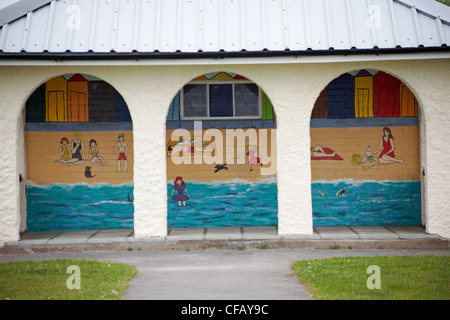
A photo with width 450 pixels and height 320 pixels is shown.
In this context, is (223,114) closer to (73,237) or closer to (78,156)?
(78,156)

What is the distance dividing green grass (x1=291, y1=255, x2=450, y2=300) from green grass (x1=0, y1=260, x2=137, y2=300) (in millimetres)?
2627

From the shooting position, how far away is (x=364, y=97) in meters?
12.4

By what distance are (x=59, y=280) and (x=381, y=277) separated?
4.48 m

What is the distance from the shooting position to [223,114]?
12492 millimetres

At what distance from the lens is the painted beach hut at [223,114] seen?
10688 millimetres

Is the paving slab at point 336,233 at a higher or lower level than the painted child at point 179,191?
lower

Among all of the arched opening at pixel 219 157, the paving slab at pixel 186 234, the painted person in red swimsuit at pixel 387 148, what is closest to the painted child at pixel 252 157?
the arched opening at pixel 219 157

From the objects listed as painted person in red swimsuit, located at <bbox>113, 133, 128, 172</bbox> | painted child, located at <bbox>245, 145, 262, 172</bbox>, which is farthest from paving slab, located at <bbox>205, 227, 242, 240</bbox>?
painted person in red swimsuit, located at <bbox>113, 133, 128, 172</bbox>

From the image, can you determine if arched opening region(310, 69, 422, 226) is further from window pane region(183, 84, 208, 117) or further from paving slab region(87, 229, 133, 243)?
paving slab region(87, 229, 133, 243)

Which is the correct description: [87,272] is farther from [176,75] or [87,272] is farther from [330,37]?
[330,37]

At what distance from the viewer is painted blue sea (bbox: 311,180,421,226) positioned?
40.7ft

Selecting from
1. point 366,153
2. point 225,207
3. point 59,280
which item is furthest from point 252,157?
point 59,280

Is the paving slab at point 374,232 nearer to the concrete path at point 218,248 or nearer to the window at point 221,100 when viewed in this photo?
the concrete path at point 218,248

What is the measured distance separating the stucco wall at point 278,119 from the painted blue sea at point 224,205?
1329 mm
